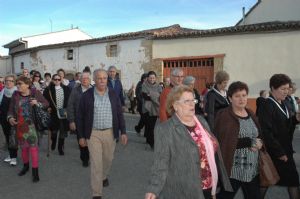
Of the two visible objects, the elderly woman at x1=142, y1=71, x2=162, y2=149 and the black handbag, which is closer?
the black handbag

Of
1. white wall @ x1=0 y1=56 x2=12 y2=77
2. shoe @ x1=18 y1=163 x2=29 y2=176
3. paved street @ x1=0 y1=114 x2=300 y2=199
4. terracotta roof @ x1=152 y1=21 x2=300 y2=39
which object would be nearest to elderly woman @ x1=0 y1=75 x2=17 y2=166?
paved street @ x1=0 y1=114 x2=300 y2=199

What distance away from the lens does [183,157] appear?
11.0 feet

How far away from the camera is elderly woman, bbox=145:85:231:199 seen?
3334 millimetres

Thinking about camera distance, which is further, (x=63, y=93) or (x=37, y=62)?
(x=37, y=62)

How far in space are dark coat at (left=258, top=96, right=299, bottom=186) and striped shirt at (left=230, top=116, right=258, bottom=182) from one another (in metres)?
0.34

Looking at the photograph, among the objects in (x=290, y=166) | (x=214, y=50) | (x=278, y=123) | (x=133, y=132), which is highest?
(x=214, y=50)

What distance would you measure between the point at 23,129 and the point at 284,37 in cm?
1605

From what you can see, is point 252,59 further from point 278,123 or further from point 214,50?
point 278,123

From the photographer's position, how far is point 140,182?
7109 mm

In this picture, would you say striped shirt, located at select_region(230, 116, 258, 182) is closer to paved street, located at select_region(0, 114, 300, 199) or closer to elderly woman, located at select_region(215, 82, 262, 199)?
elderly woman, located at select_region(215, 82, 262, 199)

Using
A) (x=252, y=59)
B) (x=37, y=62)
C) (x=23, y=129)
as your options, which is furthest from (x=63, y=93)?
(x=37, y=62)

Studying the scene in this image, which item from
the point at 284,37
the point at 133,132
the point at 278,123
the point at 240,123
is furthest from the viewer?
the point at 284,37

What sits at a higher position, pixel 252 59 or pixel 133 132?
pixel 252 59

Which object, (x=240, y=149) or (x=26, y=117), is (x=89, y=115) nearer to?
(x=26, y=117)
